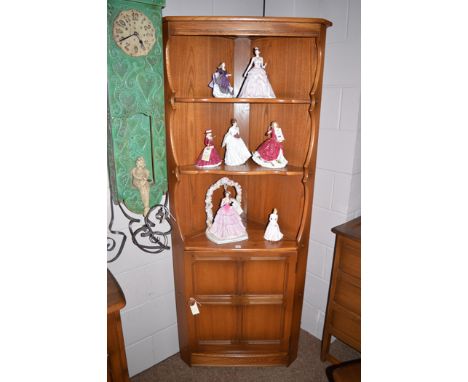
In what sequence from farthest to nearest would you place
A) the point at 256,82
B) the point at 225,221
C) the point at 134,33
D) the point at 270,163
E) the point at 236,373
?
the point at 236,373 < the point at 225,221 < the point at 270,163 < the point at 256,82 < the point at 134,33

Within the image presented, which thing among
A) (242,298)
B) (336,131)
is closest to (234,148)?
(336,131)

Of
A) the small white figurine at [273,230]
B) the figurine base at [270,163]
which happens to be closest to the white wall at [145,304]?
the small white figurine at [273,230]

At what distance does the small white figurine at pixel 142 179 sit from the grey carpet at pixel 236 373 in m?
1.01

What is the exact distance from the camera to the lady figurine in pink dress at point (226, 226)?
69.6 inches

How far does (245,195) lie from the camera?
1.99 meters

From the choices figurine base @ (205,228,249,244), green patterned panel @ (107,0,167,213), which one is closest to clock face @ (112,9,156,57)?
green patterned panel @ (107,0,167,213)

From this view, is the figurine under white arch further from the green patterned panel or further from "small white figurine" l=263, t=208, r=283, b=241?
the green patterned panel

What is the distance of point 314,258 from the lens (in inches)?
85.1

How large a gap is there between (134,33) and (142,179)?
683 mm

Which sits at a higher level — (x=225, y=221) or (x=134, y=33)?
(x=134, y=33)

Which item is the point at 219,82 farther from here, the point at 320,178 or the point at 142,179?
the point at 320,178

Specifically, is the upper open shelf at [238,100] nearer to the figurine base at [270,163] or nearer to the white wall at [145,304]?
the figurine base at [270,163]

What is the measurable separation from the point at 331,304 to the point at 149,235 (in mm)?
1151

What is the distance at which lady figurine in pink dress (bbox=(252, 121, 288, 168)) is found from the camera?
5.40ft
